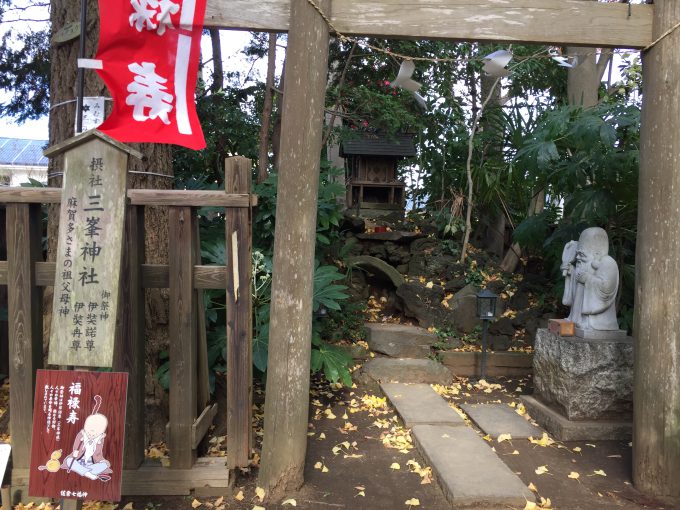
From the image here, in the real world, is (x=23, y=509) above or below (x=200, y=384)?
below

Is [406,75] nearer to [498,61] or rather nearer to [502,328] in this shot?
[498,61]

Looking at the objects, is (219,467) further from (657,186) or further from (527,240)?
(527,240)

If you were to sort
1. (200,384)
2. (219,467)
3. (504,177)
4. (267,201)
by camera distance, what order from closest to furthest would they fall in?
(219,467), (200,384), (267,201), (504,177)

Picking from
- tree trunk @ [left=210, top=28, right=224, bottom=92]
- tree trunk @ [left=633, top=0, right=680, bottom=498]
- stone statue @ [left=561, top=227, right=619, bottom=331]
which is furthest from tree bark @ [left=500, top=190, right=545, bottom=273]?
tree trunk @ [left=210, top=28, right=224, bottom=92]

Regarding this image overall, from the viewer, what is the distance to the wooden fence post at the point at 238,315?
3254 mm

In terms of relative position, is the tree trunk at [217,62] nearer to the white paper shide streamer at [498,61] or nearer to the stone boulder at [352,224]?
the stone boulder at [352,224]

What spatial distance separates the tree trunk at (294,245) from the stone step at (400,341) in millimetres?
3289

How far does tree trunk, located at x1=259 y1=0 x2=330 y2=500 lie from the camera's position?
331 cm

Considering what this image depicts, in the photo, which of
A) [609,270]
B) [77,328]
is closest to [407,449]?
[609,270]

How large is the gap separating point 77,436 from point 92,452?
107mm

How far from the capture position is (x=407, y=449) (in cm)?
427

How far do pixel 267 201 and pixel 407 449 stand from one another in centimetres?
298

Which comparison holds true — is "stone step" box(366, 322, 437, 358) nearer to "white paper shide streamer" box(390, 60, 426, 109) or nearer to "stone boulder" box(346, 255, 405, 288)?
"stone boulder" box(346, 255, 405, 288)

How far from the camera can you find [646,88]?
11.6ft
